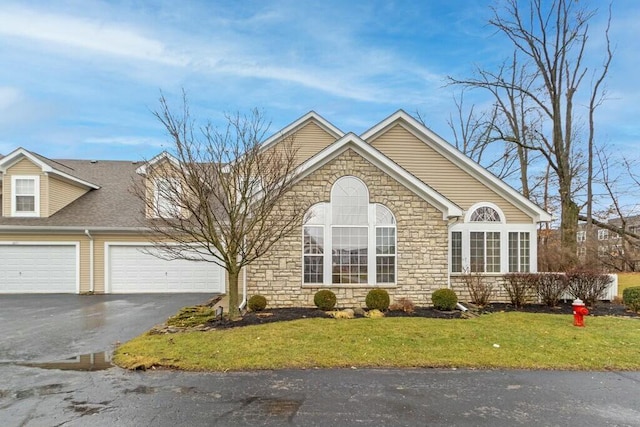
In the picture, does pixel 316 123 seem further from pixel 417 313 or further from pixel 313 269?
pixel 417 313

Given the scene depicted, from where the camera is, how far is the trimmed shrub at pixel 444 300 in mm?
11867

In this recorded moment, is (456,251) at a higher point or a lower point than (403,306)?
higher

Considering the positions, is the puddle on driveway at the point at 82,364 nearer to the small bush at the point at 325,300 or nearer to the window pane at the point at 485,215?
the small bush at the point at 325,300

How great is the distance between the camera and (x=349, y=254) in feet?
41.2

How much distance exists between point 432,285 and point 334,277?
304 centimetres

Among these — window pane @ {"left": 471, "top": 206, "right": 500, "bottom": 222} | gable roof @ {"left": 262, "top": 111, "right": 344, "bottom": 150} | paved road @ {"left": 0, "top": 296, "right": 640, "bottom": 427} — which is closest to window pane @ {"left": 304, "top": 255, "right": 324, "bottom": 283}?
paved road @ {"left": 0, "top": 296, "right": 640, "bottom": 427}

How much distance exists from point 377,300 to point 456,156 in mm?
6951

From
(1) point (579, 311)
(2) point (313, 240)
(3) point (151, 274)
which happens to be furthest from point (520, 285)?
(3) point (151, 274)

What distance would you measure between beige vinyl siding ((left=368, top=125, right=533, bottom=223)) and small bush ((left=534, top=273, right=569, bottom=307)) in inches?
96.2

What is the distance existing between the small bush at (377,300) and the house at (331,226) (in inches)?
21.2

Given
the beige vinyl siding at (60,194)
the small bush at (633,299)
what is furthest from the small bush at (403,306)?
the beige vinyl siding at (60,194)

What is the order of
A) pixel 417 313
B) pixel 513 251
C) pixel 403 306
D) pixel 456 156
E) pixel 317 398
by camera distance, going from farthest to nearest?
1. pixel 456 156
2. pixel 513 251
3. pixel 403 306
4. pixel 417 313
5. pixel 317 398

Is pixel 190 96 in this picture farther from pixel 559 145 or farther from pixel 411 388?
pixel 559 145

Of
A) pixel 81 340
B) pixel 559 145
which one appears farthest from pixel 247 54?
pixel 559 145
